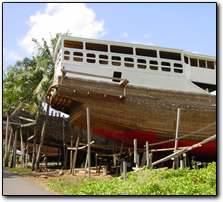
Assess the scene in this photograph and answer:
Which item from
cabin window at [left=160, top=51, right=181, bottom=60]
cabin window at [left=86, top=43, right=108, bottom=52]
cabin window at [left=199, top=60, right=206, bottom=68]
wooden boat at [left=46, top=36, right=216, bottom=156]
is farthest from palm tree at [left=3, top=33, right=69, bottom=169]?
cabin window at [left=199, top=60, right=206, bottom=68]

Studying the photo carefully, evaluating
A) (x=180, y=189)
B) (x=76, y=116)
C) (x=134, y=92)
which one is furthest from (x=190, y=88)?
(x=180, y=189)

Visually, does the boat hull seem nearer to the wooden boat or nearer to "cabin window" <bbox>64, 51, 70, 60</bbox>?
the wooden boat

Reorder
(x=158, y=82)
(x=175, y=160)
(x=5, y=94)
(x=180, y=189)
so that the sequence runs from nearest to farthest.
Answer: (x=180, y=189)
(x=175, y=160)
(x=158, y=82)
(x=5, y=94)

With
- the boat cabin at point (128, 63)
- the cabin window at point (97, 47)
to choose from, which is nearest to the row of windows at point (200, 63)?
the boat cabin at point (128, 63)

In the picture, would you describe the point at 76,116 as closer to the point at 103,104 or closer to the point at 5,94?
the point at 103,104

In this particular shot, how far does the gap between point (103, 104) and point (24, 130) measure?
8.39 m

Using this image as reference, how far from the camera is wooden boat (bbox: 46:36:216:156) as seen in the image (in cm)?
1058

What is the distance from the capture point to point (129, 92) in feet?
36.3

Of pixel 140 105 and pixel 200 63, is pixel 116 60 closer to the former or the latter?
pixel 140 105

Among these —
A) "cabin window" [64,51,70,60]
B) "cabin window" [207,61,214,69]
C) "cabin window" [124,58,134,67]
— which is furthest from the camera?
"cabin window" [207,61,214,69]

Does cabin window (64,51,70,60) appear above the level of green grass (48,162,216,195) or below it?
above

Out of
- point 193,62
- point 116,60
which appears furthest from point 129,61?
point 193,62

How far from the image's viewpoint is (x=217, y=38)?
689 centimetres

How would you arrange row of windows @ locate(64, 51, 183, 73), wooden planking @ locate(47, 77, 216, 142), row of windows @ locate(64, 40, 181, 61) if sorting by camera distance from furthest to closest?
1. row of windows @ locate(64, 40, 181, 61)
2. row of windows @ locate(64, 51, 183, 73)
3. wooden planking @ locate(47, 77, 216, 142)
